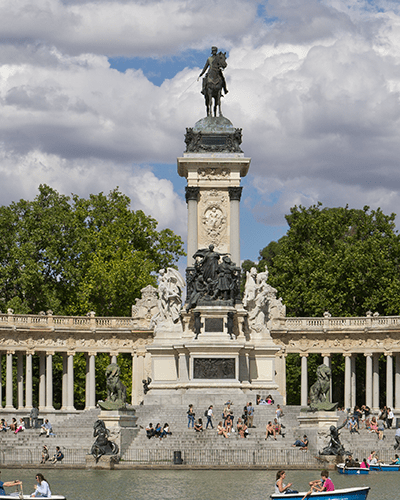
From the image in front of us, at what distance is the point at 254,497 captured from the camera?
3509 cm

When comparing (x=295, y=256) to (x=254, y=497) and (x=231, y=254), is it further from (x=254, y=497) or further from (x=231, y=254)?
(x=254, y=497)

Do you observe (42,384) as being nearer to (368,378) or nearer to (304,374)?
(304,374)

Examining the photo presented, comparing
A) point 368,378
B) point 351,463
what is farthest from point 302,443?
point 368,378

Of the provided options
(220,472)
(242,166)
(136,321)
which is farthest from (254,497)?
(136,321)

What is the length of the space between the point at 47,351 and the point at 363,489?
144ft

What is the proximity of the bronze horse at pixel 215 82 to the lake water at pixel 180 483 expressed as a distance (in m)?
27.9

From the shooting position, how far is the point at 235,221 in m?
62.6

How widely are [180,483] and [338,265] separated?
42.2 m

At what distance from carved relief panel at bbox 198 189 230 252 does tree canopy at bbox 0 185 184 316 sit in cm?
1794

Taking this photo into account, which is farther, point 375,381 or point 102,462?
point 375,381

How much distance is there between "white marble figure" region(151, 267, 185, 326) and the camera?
204ft

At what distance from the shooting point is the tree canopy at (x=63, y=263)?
79.2 metres

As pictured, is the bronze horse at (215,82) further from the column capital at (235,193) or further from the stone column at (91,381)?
the stone column at (91,381)

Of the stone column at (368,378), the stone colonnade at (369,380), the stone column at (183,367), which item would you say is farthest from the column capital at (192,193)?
the stone column at (368,378)
